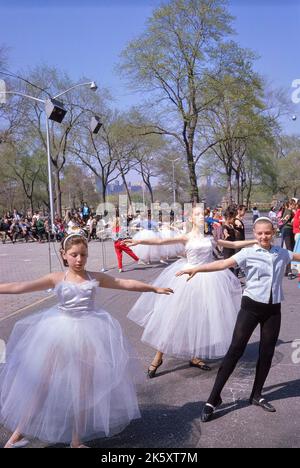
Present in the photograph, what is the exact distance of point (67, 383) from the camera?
3307mm

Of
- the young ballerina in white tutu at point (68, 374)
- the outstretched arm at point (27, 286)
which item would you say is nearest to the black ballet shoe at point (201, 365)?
the young ballerina in white tutu at point (68, 374)

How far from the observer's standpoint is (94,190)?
243 feet

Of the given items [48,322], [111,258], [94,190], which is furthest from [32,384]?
[94,190]

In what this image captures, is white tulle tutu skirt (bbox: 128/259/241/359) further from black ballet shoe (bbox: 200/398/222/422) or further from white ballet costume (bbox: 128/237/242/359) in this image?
black ballet shoe (bbox: 200/398/222/422)

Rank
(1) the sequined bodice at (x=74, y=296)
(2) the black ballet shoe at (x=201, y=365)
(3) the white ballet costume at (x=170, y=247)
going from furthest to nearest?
(3) the white ballet costume at (x=170, y=247) → (2) the black ballet shoe at (x=201, y=365) → (1) the sequined bodice at (x=74, y=296)

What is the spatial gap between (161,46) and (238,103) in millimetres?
5583

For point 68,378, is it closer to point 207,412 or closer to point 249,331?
point 207,412

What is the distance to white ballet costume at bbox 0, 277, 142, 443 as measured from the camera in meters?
3.30

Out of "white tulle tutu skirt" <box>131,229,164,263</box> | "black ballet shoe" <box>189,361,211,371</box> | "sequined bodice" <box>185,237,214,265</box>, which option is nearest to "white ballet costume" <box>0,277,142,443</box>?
"black ballet shoe" <box>189,361,211,371</box>

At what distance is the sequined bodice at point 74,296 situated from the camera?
3.53 m

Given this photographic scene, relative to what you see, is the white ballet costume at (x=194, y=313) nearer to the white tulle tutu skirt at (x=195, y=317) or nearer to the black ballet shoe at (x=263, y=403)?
the white tulle tutu skirt at (x=195, y=317)

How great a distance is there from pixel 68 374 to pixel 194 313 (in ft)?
6.61

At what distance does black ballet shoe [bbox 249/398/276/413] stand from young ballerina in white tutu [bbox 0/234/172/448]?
133 cm

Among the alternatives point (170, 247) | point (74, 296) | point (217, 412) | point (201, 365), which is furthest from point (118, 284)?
point (170, 247)
